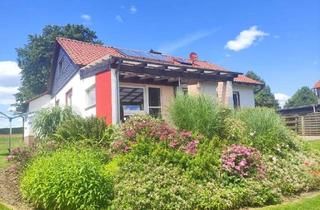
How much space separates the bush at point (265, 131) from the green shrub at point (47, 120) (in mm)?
7479

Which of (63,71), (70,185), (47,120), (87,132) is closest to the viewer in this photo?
(70,185)

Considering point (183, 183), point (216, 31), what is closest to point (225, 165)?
point (183, 183)

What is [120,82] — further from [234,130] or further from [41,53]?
[41,53]

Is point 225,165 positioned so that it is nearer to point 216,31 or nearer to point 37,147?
point 37,147

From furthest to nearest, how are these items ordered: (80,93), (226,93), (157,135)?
(226,93), (80,93), (157,135)

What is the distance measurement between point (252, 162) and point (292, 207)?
5.14 ft

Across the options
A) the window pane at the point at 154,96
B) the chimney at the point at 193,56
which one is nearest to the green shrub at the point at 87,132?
the window pane at the point at 154,96

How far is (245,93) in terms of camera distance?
83.3 ft

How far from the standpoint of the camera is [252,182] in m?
7.33

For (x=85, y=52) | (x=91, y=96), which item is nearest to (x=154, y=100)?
(x=91, y=96)

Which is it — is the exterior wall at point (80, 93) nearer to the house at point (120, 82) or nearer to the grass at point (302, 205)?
the house at point (120, 82)

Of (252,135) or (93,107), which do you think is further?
(93,107)

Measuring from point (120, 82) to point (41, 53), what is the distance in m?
32.7

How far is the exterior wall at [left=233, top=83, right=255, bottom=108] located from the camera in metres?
24.7
